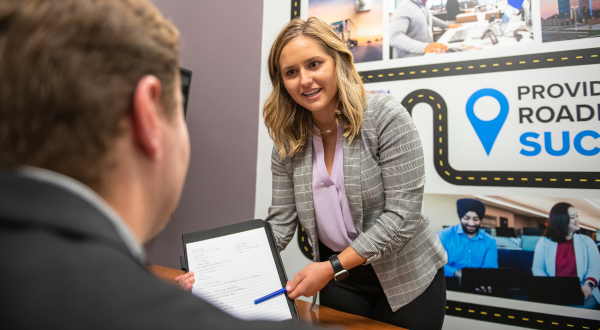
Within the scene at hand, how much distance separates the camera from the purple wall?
6.96 feet

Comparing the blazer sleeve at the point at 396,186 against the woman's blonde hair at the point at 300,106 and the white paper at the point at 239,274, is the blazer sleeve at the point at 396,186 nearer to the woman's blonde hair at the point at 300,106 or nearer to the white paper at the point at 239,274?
the woman's blonde hair at the point at 300,106

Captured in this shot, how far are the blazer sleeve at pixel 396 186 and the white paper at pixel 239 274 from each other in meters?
0.28

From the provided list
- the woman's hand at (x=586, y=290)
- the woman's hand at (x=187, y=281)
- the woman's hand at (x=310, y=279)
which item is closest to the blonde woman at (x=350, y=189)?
the woman's hand at (x=310, y=279)

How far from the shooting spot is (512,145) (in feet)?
4.98

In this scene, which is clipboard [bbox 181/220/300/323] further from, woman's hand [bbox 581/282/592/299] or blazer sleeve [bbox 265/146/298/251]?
woman's hand [bbox 581/282/592/299]

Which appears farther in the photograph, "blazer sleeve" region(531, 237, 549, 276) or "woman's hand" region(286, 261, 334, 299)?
"blazer sleeve" region(531, 237, 549, 276)

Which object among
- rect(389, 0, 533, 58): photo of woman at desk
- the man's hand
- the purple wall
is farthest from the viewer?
the purple wall

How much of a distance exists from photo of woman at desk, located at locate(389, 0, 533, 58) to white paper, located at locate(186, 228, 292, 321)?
1.27 meters

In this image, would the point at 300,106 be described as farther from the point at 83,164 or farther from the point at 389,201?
the point at 83,164

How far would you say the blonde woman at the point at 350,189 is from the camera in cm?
106

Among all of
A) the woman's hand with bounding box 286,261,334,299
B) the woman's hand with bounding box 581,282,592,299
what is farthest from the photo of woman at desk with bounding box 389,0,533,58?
the woman's hand with bounding box 286,261,334,299

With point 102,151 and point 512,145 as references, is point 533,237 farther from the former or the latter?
point 102,151

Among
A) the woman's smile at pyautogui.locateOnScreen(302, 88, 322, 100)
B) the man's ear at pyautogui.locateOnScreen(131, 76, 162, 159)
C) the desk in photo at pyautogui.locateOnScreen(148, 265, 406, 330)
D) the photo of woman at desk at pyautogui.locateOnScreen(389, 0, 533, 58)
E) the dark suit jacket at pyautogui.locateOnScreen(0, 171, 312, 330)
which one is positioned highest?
the photo of woman at desk at pyautogui.locateOnScreen(389, 0, 533, 58)

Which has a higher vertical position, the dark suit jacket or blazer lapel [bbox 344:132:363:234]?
blazer lapel [bbox 344:132:363:234]
